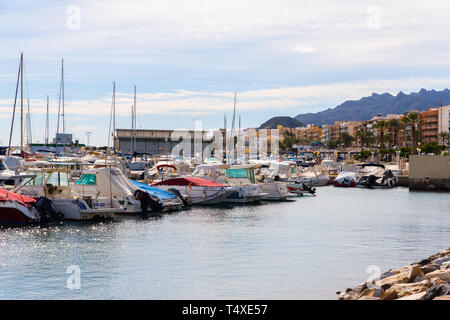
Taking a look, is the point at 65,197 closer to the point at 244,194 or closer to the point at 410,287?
the point at 244,194

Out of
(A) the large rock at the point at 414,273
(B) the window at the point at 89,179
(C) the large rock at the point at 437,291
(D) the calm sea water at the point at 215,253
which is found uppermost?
(B) the window at the point at 89,179

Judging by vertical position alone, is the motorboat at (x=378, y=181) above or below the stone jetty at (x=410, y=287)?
below

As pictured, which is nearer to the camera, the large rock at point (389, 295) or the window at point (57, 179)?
the large rock at point (389, 295)

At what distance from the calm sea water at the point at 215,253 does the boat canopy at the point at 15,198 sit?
239 cm

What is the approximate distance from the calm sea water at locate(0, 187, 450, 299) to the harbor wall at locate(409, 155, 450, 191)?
35.3 m

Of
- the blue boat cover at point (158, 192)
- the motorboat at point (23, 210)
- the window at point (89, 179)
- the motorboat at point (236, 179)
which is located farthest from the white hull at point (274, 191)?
the motorboat at point (23, 210)

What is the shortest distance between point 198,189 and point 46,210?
17.2 meters

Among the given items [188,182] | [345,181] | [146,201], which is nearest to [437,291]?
[146,201]

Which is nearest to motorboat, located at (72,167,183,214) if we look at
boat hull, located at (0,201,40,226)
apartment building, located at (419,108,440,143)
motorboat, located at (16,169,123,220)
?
motorboat, located at (16,169,123,220)

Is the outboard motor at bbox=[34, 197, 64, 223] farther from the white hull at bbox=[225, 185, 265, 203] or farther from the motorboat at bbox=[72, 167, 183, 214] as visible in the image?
the white hull at bbox=[225, 185, 265, 203]

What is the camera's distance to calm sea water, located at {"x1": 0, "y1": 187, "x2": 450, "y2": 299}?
19875mm

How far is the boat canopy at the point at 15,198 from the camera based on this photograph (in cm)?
3297

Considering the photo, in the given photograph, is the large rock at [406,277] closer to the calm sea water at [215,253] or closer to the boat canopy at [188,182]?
the calm sea water at [215,253]

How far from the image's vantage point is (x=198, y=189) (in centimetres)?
4959
